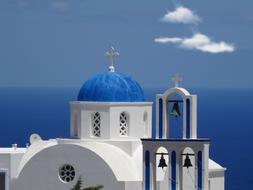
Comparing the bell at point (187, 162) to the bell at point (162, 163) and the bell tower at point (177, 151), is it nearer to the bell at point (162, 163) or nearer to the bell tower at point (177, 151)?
the bell tower at point (177, 151)

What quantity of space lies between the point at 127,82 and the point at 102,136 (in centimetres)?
167

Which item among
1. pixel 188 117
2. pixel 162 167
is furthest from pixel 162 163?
pixel 188 117

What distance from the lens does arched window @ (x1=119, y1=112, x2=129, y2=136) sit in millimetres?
42375

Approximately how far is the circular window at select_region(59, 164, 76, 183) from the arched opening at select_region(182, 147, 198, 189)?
3.55 meters

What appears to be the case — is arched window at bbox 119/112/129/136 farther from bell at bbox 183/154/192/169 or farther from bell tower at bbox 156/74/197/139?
bell at bbox 183/154/192/169

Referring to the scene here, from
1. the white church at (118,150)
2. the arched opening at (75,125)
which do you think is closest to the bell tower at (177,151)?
the white church at (118,150)

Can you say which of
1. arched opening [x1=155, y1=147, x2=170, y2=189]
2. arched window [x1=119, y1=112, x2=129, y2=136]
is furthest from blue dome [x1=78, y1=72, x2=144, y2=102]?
arched opening [x1=155, y1=147, x2=170, y2=189]

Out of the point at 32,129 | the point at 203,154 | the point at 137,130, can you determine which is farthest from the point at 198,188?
the point at 32,129

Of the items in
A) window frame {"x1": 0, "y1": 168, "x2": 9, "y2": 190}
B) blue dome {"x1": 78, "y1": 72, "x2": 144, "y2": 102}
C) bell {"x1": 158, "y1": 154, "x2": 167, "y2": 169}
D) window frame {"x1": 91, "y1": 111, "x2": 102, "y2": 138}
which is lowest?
window frame {"x1": 0, "y1": 168, "x2": 9, "y2": 190}

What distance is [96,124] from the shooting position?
42.4m

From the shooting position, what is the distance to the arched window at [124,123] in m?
42.4

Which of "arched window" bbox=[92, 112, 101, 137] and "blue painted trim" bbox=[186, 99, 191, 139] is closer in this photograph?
"blue painted trim" bbox=[186, 99, 191, 139]

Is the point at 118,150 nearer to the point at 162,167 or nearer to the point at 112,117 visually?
the point at 112,117

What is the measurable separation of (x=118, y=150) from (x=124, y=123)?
1085mm
